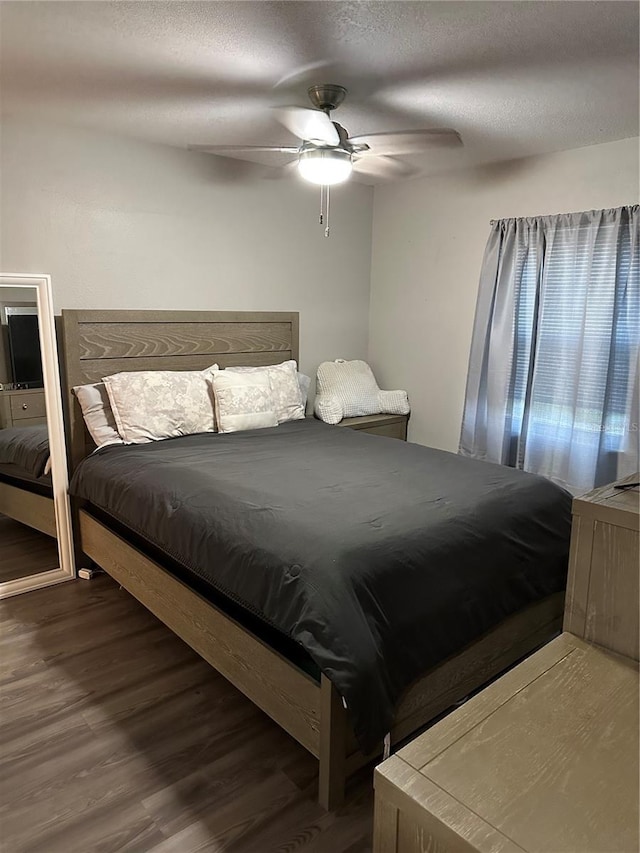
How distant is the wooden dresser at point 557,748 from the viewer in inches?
27.9

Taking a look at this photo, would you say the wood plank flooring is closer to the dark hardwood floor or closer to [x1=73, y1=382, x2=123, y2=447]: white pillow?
the dark hardwood floor

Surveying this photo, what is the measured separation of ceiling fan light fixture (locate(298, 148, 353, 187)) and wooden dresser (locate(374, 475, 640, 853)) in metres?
1.96

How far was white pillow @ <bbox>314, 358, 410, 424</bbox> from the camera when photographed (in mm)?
4078

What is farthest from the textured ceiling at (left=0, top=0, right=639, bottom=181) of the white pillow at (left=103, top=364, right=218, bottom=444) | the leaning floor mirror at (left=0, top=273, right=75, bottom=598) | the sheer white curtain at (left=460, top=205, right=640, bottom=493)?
the white pillow at (left=103, top=364, right=218, bottom=444)

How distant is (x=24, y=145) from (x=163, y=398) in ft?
4.64

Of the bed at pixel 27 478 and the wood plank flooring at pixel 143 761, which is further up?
the bed at pixel 27 478

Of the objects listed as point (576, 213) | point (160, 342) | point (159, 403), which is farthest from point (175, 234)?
point (576, 213)

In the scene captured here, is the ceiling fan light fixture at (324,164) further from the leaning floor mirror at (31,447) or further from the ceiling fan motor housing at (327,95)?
the leaning floor mirror at (31,447)

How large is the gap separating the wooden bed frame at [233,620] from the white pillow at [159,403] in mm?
201

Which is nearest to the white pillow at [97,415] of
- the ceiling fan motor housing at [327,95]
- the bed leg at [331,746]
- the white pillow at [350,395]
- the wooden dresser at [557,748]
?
the white pillow at [350,395]

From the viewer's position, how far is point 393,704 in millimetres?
1634

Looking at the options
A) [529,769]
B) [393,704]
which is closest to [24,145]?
[393,704]

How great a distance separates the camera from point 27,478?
3133 millimetres

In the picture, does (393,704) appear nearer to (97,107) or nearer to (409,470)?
(409,470)
